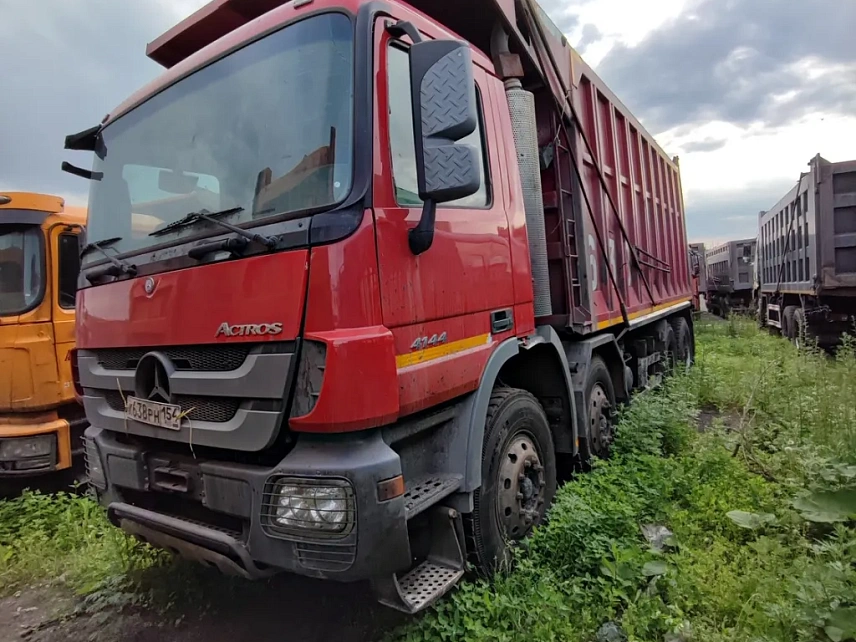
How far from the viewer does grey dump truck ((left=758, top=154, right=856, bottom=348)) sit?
28.0ft

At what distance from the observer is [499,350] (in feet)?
9.41

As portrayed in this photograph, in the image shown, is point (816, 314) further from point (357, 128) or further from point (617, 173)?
point (357, 128)

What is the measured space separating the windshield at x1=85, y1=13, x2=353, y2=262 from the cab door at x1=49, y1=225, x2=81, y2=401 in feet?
7.42

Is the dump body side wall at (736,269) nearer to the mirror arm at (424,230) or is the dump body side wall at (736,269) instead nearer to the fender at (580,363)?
the fender at (580,363)

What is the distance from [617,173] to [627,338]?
1748 millimetres

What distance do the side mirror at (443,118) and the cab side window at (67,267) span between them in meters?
3.81

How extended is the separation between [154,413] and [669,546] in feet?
9.04

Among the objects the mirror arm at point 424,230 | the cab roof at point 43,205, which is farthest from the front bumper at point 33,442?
the mirror arm at point 424,230

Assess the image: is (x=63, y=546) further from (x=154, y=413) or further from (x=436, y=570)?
(x=436, y=570)

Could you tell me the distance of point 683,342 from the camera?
8695mm

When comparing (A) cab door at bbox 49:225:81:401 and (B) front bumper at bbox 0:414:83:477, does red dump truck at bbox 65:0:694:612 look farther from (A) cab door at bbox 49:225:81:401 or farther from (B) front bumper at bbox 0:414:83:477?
(B) front bumper at bbox 0:414:83:477

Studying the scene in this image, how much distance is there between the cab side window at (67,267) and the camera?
4668 mm

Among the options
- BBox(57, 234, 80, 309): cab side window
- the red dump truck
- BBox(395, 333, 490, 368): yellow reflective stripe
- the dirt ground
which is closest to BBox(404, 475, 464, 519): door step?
the red dump truck

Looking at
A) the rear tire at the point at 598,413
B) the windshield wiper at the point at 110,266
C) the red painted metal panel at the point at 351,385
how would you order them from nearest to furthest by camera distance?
the red painted metal panel at the point at 351,385 < the windshield wiper at the point at 110,266 < the rear tire at the point at 598,413
